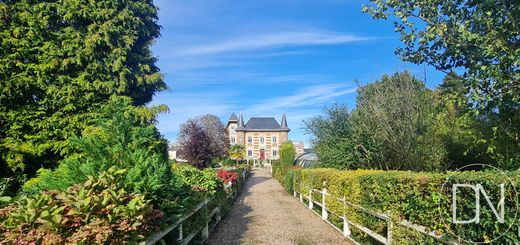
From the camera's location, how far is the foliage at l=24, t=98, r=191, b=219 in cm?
429

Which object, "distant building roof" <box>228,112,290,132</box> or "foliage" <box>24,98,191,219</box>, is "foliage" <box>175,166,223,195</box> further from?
"distant building roof" <box>228,112,290,132</box>

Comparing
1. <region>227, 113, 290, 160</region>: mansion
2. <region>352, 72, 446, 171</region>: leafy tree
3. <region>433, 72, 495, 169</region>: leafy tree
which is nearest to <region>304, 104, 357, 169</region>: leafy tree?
<region>352, 72, 446, 171</region>: leafy tree

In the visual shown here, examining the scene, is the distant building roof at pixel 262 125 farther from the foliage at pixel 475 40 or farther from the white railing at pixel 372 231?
the foliage at pixel 475 40

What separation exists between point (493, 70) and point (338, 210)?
4991 millimetres

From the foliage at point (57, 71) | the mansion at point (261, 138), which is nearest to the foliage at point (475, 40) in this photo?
the foliage at point (57, 71)

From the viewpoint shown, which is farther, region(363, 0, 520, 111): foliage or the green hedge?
region(363, 0, 520, 111): foliage

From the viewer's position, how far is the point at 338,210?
945 cm

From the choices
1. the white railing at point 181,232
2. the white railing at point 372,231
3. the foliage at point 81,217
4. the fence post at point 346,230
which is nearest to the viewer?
the foliage at point 81,217

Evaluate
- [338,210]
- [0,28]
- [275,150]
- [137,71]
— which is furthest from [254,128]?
[338,210]

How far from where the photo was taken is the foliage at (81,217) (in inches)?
112

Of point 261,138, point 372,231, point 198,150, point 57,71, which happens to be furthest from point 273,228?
point 261,138

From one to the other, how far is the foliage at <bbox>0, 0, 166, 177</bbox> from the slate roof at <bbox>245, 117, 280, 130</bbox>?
174ft

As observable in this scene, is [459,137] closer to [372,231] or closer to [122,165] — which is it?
[372,231]

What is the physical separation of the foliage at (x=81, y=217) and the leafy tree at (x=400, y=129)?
10423 millimetres
